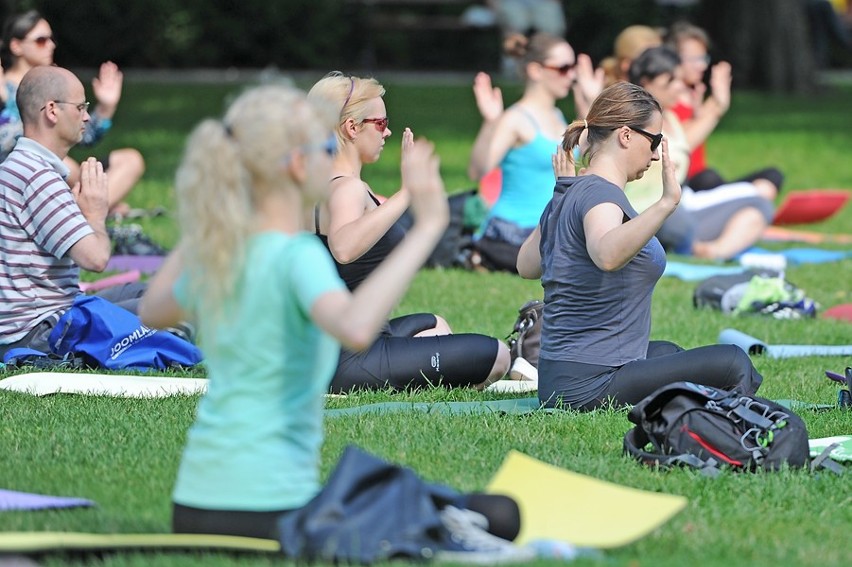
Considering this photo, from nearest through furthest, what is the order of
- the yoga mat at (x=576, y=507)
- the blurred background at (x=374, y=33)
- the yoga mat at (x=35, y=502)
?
the yoga mat at (x=576, y=507)
the yoga mat at (x=35, y=502)
the blurred background at (x=374, y=33)

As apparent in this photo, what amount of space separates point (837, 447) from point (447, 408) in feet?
5.22

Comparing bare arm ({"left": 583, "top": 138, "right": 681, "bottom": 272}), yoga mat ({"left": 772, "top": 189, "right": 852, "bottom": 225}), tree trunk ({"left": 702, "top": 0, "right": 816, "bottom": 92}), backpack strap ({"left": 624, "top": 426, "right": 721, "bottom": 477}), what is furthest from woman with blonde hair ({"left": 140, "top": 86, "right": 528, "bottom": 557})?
tree trunk ({"left": 702, "top": 0, "right": 816, "bottom": 92})

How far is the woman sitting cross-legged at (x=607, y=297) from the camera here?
577 cm

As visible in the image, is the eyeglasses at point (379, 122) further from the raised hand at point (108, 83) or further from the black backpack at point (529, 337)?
the raised hand at point (108, 83)

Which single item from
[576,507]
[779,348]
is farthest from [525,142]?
[576,507]

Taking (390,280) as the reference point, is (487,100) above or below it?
above

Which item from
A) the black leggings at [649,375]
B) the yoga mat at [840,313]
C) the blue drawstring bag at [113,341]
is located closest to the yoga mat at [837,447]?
the black leggings at [649,375]

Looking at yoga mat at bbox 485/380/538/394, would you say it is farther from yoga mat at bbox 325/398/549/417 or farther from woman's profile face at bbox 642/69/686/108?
woman's profile face at bbox 642/69/686/108

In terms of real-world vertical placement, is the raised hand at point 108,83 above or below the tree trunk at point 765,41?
below

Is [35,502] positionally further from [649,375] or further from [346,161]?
[649,375]

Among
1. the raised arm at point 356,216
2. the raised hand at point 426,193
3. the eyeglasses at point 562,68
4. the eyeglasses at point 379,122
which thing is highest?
the eyeglasses at point 562,68

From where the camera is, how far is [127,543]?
12.2 ft

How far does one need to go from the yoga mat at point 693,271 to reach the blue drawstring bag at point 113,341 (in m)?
4.53

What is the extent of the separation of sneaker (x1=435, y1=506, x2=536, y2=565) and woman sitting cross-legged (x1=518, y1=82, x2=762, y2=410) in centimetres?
205
